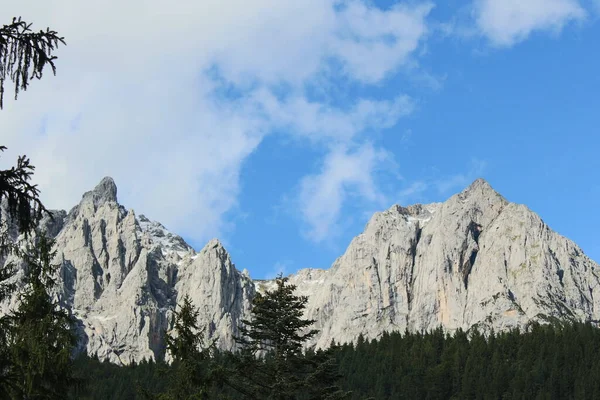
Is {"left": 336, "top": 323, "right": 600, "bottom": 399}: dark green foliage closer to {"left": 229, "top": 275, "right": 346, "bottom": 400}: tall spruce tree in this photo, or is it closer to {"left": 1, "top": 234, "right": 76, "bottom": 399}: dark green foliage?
{"left": 229, "top": 275, "right": 346, "bottom": 400}: tall spruce tree

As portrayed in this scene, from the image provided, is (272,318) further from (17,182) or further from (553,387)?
(553,387)

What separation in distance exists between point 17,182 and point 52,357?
13.8m

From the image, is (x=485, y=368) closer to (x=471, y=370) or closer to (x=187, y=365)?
(x=471, y=370)

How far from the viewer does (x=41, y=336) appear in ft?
81.8

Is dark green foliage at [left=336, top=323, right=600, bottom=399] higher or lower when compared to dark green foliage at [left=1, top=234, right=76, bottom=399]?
higher

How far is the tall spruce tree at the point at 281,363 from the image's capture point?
29.3 m

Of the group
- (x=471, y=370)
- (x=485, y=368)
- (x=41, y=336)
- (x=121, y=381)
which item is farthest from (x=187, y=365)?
(x=121, y=381)

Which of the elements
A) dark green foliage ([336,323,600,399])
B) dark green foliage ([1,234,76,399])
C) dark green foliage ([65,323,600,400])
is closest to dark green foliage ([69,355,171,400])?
dark green foliage ([65,323,600,400])

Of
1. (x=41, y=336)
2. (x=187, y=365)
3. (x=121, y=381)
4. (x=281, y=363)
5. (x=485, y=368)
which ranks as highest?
(x=485, y=368)

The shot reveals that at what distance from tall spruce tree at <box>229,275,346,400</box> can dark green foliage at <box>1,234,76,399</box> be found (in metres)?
7.16

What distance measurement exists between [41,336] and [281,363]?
9819 millimetres

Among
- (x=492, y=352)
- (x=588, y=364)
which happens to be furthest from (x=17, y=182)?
(x=492, y=352)

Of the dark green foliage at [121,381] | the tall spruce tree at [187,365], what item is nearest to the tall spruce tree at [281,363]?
the tall spruce tree at [187,365]

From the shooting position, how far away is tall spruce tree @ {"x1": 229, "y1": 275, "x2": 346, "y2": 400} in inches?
1155
